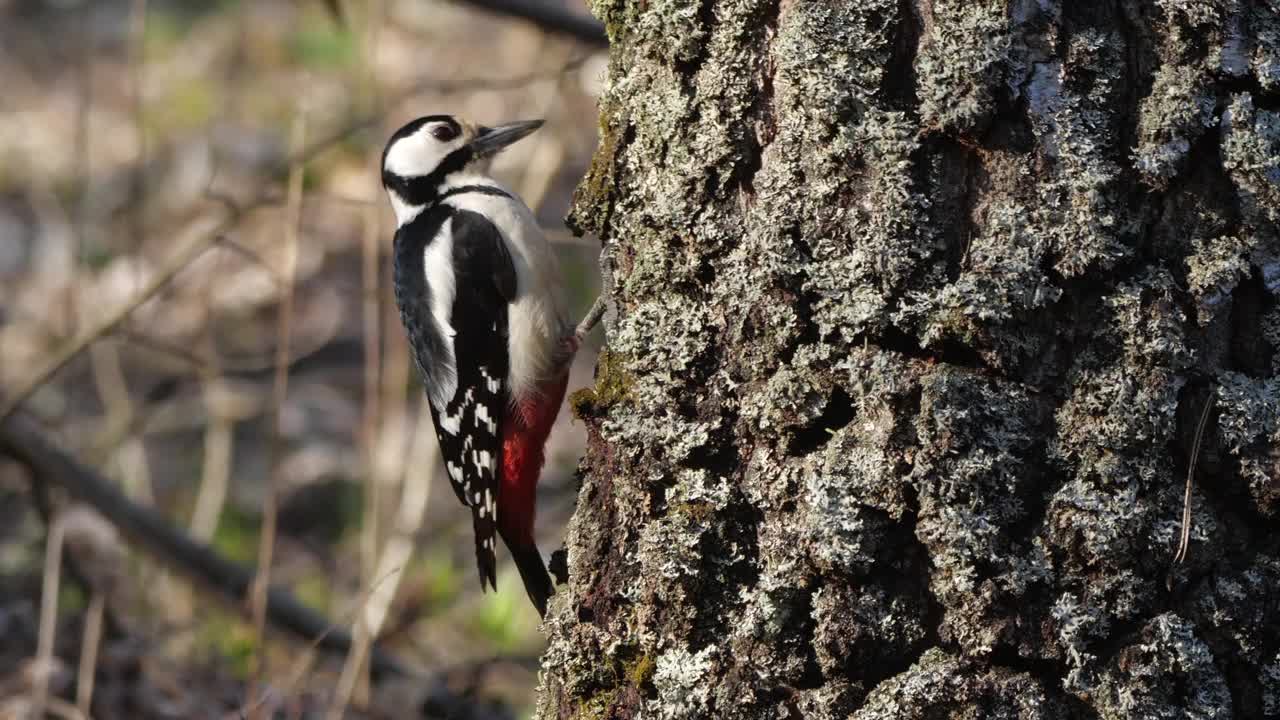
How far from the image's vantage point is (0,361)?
19.6 ft

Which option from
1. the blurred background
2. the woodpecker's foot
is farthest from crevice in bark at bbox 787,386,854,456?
the woodpecker's foot

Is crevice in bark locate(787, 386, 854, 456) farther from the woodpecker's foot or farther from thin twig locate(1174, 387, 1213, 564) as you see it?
the woodpecker's foot

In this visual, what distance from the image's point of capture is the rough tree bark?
5.51 ft

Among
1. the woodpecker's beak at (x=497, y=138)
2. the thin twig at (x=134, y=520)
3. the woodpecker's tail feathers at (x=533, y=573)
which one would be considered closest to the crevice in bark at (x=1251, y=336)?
the woodpecker's tail feathers at (x=533, y=573)

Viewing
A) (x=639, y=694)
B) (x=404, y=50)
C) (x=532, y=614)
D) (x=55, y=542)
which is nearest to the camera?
(x=639, y=694)

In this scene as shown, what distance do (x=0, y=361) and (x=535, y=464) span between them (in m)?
3.82

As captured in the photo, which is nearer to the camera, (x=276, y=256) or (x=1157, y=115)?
(x=1157, y=115)

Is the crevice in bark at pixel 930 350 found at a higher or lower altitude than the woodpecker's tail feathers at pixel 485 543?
higher

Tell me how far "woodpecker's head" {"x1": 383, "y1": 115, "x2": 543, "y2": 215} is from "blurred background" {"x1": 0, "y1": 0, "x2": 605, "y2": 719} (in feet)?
0.46

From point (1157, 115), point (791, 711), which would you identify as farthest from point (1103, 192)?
point (791, 711)

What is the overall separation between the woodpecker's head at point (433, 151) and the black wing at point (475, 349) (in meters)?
0.30

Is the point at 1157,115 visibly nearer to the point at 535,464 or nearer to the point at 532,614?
Answer: the point at 535,464

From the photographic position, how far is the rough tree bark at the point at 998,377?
5.51 feet

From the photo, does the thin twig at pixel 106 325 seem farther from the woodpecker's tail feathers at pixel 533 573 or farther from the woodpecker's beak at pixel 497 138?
the woodpecker's tail feathers at pixel 533 573
